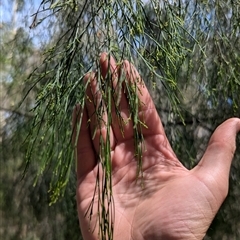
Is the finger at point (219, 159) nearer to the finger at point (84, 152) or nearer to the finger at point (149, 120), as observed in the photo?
the finger at point (149, 120)

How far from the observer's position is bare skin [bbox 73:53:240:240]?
3.17 feet

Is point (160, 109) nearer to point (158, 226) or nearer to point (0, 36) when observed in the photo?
point (0, 36)

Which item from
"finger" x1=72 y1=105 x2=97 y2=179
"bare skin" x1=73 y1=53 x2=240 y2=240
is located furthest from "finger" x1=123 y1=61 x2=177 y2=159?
"finger" x1=72 y1=105 x2=97 y2=179

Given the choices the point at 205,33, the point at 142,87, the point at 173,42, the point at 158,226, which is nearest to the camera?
the point at 158,226

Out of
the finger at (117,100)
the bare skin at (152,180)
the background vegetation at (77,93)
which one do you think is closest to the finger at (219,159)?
the bare skin at (152,180)

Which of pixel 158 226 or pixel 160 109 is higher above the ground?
pixel 160 109

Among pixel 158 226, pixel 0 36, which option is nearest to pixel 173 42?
pixel 158 226

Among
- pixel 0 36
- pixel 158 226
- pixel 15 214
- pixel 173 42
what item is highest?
pixel 0 36

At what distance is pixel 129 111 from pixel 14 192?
3.92ft

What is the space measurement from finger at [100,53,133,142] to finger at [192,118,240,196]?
18 centimetres

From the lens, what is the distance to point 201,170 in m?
1.02

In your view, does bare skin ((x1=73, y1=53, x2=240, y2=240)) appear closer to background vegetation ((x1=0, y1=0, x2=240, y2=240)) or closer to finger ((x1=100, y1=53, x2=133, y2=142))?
finger ((x1=100, y1=53, x2=133, y2=142))

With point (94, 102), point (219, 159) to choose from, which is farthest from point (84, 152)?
point (219, 159)

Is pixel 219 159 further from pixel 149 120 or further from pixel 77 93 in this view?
pixel 77 93
